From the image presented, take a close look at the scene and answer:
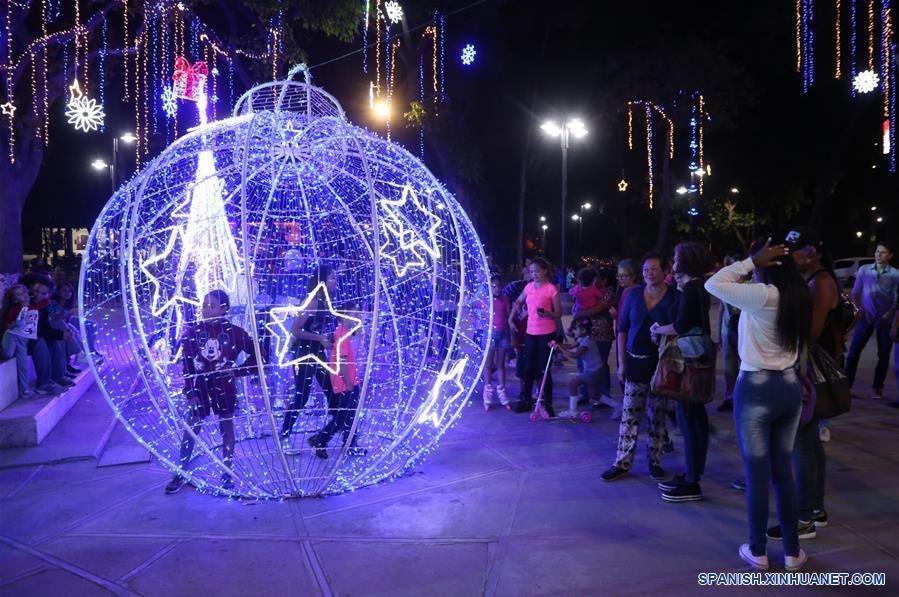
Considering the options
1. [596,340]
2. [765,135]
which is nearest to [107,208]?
[596,340]

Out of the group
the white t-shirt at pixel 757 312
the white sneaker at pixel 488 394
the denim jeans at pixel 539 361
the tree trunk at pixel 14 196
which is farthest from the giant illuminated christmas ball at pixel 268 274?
the tree trunk at pixel 14 196

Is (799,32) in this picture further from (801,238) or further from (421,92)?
(801,238)

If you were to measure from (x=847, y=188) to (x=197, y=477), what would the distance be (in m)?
34.3

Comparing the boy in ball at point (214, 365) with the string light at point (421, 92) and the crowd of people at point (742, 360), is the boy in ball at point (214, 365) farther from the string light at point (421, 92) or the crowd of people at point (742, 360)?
the string light at point (421, 92)

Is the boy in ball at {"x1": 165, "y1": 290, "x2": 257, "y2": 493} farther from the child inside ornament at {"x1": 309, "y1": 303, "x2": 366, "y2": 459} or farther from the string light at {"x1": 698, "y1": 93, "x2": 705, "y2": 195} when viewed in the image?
the string light at {"x1": 698, "y1": 93, "x2": 705, "y2": 195}

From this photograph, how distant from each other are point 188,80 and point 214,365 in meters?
7.89

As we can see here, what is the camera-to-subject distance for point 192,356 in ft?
15.5

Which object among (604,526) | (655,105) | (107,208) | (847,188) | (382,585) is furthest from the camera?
(847,188)

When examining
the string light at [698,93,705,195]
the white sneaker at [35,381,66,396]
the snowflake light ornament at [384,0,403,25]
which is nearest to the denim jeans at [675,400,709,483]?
the white sneaker at [35,381,66,396]

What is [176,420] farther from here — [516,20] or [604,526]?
[516,20]

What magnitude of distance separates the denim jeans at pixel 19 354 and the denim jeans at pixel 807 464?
7.04 meters

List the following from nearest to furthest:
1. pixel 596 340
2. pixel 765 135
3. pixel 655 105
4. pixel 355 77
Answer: pixel 596 340
pixel 355 77
pixel 655 105
pixel 765 135

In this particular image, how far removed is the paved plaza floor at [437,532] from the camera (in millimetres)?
→ 3441

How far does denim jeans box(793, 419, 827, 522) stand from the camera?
3.74m
